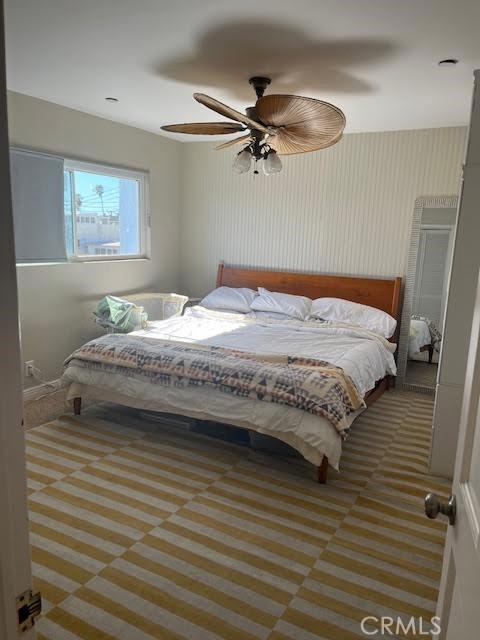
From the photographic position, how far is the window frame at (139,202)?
13.5 feet

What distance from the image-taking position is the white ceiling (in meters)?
2.05

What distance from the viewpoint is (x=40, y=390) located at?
12.9 feet

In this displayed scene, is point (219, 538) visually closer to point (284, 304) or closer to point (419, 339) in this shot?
point (284, 304)

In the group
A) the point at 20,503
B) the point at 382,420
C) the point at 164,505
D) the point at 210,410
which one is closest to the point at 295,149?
the point at 210,410

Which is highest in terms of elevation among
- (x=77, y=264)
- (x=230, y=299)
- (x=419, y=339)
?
(x=77, y=264)

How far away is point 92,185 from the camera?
432 centimetres

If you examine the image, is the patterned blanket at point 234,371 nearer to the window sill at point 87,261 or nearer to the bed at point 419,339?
the window sill at point 87,261

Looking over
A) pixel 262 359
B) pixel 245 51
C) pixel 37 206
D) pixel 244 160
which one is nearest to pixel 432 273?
pixel 262 359

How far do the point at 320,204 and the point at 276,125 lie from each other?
2043mm

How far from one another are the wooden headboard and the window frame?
91 cm

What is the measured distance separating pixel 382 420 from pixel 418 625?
2.07 m

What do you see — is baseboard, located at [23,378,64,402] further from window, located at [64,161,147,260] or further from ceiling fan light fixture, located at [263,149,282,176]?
ceiling fan light fixture, located at [263,149,282,176]

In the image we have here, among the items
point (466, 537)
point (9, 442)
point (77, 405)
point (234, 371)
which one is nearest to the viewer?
point (9, 442)

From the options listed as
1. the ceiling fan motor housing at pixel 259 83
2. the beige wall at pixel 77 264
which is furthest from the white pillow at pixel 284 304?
the ceiling fan motor housing at pixel 259 83
